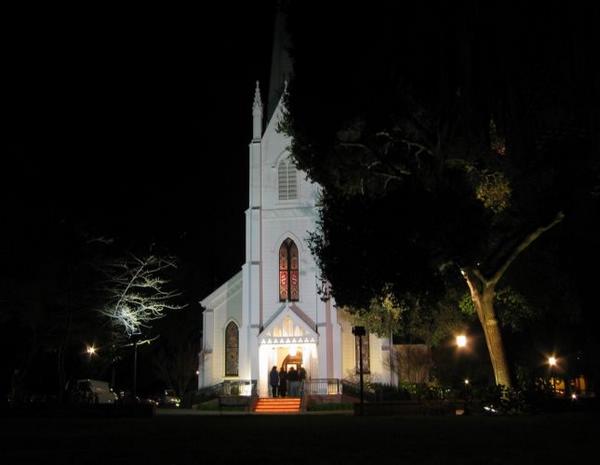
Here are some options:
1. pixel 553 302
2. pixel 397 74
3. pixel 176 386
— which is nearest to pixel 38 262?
pixel 397 74

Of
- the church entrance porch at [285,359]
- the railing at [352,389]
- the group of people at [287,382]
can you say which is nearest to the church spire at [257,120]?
the church entrance porch at [285,359]

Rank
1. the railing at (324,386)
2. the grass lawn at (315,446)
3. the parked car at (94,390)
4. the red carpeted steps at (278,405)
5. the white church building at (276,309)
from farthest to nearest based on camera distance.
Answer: the white church building at (276,309) → the railing at (324,386) → the red carpeted steps at (278,405) → the parked car at (94,390) → the grass lawn at (315,446)

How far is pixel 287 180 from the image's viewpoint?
41375 millimetres

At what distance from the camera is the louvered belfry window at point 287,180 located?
135ft

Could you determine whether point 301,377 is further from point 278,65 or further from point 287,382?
point 278,65

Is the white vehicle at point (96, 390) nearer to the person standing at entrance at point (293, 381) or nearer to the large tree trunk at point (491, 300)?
the person standing at entrance at point (293, 381)

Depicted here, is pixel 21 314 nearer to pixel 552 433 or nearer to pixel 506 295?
pixel 506 295

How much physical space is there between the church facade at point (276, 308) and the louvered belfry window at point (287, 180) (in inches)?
2.3

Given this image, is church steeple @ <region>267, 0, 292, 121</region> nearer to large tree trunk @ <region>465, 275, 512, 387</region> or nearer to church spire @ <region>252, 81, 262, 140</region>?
church spire @ <region>252, 81, 262, 140</region>

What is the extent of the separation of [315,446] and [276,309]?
99.0ft

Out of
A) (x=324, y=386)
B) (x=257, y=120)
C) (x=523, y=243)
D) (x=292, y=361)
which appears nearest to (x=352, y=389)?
(x=324, y=386)

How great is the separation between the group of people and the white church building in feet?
2.51

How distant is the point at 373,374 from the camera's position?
3888 cm

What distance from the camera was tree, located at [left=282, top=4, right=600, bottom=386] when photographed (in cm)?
1691
